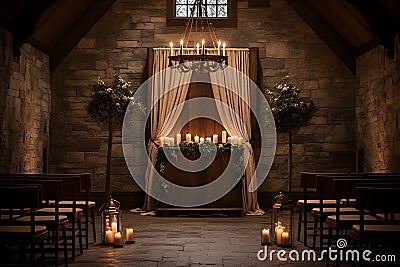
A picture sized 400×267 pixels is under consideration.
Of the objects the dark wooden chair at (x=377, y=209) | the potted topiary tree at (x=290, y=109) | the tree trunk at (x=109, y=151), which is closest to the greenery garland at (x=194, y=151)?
the tree trunk at (x=109, y=151)

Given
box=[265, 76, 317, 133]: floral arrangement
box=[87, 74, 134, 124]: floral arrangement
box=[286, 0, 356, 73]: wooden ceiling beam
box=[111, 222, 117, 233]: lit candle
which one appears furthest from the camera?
box=[286, 0, 356, 73]: wooden ceiling beam

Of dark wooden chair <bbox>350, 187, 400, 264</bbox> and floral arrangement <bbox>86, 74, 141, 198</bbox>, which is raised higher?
floral arrangement <bbox>86, 74, 141, 198</bbox>

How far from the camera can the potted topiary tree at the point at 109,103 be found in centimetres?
1071

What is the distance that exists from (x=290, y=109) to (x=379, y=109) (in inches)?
57.4

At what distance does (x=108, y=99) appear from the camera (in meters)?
10.7

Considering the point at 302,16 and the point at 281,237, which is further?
the point at 302,16

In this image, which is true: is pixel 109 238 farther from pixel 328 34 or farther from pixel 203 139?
pixel 328 34

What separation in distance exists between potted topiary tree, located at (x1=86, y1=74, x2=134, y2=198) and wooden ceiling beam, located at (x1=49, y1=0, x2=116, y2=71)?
5.14 ft

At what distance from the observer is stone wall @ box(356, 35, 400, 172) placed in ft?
32.0

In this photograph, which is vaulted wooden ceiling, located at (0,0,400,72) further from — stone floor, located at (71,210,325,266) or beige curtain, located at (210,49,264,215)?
stone floor, located at (71,210,325,266)

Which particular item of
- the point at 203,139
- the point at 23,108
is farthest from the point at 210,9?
the point at 23,108

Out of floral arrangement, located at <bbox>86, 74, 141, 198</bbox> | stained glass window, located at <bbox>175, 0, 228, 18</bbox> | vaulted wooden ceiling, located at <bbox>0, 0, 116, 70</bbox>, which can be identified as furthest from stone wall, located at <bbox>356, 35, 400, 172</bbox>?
vaulted wooden ceiling, located at <bbox>0, 0, 116, 70</bbox>

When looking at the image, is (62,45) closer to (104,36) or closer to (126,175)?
(104,36)

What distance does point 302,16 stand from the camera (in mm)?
12078
